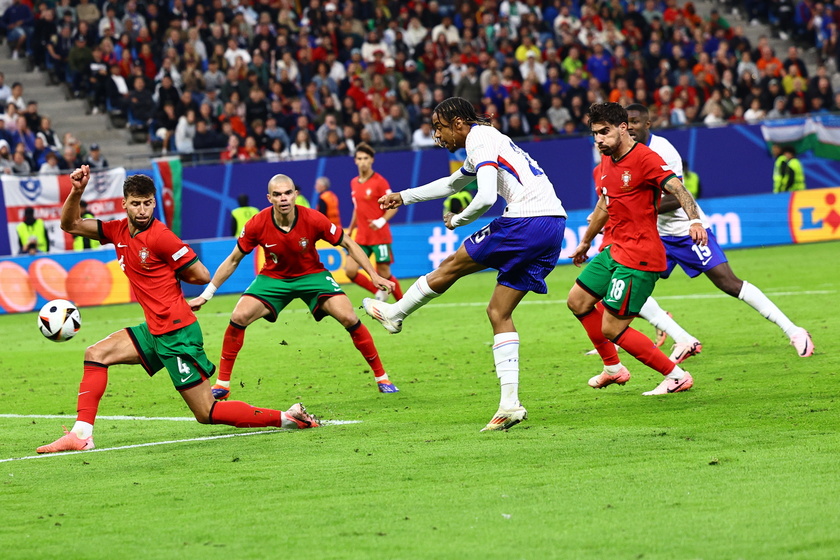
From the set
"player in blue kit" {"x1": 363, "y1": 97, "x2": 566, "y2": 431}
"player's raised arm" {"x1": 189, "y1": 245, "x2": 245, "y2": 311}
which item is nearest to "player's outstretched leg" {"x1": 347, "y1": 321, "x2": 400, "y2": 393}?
"player's raised arm" {"x1": 189, "y1": 245, "x2": 245, "y2": 311}

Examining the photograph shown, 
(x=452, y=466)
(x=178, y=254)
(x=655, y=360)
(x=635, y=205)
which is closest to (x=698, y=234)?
(x=635, y=205)

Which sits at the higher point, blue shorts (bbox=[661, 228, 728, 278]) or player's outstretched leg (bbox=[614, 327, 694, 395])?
blue shorts (bbox=[661, 228, 728, 278])

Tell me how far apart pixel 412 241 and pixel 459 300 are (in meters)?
4.02

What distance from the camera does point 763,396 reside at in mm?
9281

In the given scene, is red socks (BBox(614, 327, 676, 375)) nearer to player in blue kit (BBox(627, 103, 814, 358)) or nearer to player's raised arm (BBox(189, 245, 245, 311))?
player in blue kit (BBox(627, 103, 814, 358))

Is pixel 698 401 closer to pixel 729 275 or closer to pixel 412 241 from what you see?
pixel 729 275

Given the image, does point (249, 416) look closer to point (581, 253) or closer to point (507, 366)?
point (507, 366)

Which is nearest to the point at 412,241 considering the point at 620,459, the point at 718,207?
the point at 718,207

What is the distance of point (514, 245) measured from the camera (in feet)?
26.9

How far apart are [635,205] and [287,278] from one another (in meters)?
3.33

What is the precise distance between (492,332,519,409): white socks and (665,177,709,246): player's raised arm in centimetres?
137

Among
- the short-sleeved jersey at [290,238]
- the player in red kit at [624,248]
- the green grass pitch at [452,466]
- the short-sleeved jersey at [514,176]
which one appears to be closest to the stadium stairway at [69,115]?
the green grass pitch at [452,466]

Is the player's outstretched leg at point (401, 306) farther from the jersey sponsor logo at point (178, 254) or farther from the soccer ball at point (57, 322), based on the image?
the soccer ball at point (57, 322)

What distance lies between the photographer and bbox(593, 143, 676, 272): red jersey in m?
8.88
